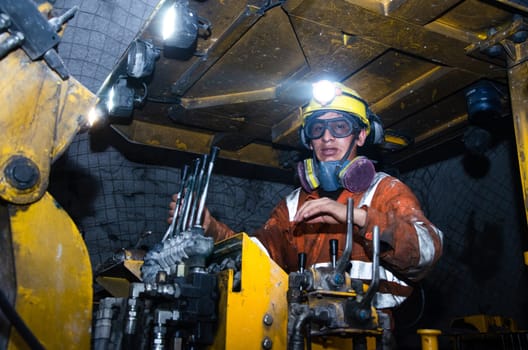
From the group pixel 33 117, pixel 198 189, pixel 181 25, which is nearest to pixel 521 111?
pixel 198 189

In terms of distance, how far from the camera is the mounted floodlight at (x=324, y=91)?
3.35m

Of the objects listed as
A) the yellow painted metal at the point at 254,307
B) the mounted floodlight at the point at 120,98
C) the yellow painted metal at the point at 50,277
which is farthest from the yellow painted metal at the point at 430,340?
the mounted floodlight at the point at 120,98

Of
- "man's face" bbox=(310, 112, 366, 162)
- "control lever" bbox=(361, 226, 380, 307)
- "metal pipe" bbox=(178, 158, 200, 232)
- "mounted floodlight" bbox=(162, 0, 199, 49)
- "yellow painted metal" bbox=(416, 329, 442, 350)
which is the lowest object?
"yellow painted metal" bbox=(416, 329, 442, 350)

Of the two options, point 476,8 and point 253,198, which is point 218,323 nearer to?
point 476,8

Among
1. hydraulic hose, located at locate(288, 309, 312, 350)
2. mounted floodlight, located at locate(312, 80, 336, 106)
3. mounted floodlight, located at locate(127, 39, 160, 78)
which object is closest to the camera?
hydraulic hose, located at locate(288, 309, 312, 350)

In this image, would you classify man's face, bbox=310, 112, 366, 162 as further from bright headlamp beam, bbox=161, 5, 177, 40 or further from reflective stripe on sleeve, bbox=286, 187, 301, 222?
bright headlamp beam, bbox=161, 5, 177, 40

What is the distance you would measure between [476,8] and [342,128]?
113 cm

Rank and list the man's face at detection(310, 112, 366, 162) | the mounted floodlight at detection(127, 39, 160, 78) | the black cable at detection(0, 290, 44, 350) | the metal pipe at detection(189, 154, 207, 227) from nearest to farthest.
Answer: the black cable at detection(0, 290, 44, 350), the metal pipe at detection(189, 154, 207, 227), the mounted floodlight at detection(127, 39, 160, 78), the man's face at detection(310, 112, 366, 162)

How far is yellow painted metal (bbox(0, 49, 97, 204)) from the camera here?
1792 millimetres

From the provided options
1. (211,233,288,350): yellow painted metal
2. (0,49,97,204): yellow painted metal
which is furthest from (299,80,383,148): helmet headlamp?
(0,49,97,204): yellow painted metal

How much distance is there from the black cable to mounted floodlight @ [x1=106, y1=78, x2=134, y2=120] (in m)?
2.17

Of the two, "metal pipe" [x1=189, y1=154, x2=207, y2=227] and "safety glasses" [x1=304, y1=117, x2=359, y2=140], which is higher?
"safety glasses" [x1=304, y1=117, x2=359, y2=140]

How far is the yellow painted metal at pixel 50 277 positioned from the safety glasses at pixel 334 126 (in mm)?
1977

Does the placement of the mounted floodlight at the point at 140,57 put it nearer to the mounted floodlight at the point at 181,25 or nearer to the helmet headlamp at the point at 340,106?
the mounted floodlight at the point at 181,25
